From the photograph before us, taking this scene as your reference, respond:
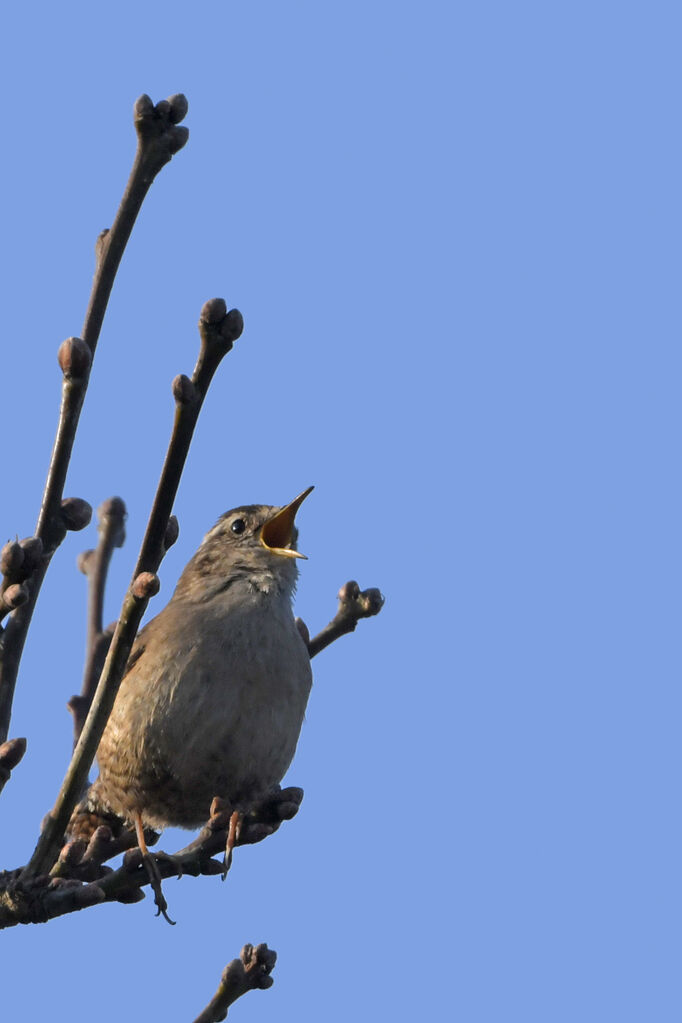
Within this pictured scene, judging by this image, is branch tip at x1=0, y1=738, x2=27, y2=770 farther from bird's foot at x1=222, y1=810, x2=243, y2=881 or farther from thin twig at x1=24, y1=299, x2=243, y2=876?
bird's foot at x1=222, y1=810, x2=243, y2=881

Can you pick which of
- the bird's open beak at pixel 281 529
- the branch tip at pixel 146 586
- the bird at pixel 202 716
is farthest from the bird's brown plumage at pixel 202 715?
the branch tip at pixel 146 586

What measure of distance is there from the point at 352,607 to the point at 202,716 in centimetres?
74

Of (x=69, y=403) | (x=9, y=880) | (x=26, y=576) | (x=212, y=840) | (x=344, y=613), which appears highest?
(x=344, y=613)

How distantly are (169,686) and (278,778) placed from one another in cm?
56

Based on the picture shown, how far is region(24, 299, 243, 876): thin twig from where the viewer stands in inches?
116

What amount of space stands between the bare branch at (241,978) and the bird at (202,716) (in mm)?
637

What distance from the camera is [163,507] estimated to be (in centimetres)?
297

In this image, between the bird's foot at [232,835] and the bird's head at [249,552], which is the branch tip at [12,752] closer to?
the bird's foot at [232,835]

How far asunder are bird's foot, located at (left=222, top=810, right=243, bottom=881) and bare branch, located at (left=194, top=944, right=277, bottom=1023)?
0.25 m

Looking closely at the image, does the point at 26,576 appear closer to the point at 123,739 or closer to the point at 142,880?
the point at 142,880

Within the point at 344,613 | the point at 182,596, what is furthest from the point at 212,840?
the point at 182,596

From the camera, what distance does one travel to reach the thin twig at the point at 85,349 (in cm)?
316

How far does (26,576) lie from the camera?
336 cm

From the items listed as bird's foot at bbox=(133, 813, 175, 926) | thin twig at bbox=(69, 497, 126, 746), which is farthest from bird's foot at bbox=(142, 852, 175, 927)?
thin twig at bbox=(69, 497, 126, 746)
